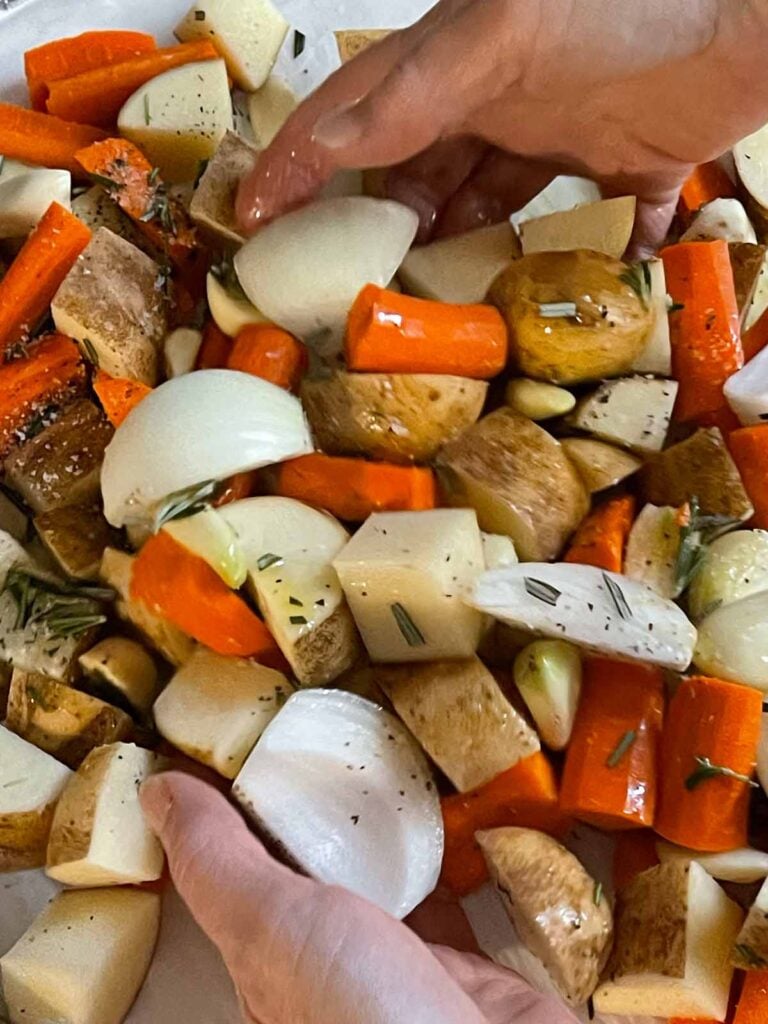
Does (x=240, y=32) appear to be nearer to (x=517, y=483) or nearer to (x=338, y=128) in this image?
(x=338, y=128)

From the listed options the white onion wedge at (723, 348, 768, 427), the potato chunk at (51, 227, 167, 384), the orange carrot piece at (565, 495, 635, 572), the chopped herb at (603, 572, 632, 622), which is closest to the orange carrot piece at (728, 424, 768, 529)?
the white onion wedge at (723, 348, 768, 427)

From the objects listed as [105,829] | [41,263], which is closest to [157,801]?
[105,829]

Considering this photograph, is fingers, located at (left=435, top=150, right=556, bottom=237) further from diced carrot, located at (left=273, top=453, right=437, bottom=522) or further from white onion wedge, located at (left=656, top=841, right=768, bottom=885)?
white onion wedge, located at (left=656, top=841, right=768, bottom=885)

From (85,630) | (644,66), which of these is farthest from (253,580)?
(644,66)

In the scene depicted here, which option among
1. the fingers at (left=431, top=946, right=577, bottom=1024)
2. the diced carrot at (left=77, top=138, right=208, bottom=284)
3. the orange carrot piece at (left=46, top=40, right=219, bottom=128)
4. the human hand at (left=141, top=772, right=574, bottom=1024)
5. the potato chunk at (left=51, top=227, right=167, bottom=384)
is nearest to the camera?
the human hand at (left=141, top=772, right=574, bottom=1024)

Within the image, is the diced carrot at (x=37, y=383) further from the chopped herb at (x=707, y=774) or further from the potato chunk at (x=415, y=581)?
the chopped herb at (x=707, y=774)

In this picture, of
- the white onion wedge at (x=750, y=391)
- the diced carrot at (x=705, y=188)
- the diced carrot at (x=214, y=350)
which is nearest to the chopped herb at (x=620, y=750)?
the white onion wedge at (x=750, y=391)
